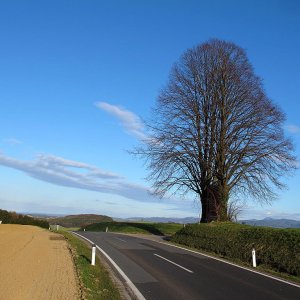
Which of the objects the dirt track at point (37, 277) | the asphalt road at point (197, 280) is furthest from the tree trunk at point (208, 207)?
the dirt track at point (37, 277)

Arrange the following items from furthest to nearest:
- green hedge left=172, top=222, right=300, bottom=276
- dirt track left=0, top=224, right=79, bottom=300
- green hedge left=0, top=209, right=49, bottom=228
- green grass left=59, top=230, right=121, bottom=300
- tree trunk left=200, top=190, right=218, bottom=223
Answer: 1. green hedge left=0, top=209, right=49, bottom=228
2. tree trunk left=200, top=190, right=218, bottom=223
3. green hedge left=172, top=222, right=300, bottom=276
4. green grass left=59, top=230, right=121, bottom=300
5. dirt track left=0, top=224, right=79, bottom=300

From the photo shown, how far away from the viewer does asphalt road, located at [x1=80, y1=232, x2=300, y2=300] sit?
407 inches

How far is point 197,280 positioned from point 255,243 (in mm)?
7300

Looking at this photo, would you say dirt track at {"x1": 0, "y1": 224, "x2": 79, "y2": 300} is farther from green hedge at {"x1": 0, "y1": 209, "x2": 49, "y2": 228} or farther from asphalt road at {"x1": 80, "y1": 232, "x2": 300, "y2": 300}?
green hedge at {"x1": 0, "y1": 209, "x2": 49, "y2": 228}

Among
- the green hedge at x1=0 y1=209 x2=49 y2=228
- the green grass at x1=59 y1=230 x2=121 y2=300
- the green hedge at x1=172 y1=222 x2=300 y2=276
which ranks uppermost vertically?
the green hedge at x1=0 y1=209 x2=49 y2=228

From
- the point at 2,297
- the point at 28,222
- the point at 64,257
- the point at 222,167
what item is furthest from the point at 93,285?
the point at 28,222

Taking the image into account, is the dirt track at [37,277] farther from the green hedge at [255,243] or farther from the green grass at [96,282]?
the green hedge at [255,243]

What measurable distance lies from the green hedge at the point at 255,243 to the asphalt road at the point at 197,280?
181cm

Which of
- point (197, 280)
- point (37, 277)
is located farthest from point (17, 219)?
point (197, 280)

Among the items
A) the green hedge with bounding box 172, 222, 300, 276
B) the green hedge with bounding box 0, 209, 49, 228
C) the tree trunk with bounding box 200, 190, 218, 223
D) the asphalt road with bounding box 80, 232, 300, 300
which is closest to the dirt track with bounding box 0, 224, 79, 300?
the asphalt road with bounding box 80, 232, 300, 300

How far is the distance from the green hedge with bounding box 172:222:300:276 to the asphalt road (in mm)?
1805

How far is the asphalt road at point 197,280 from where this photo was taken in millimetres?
10336

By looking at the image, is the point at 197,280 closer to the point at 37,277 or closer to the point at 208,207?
the point at 37,277

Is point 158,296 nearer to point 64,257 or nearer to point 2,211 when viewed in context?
point 64,257
